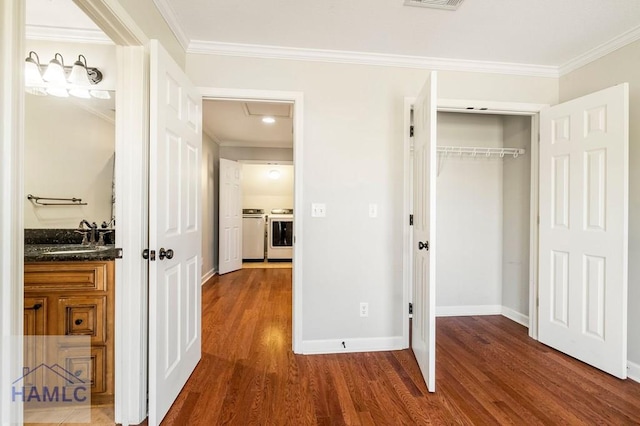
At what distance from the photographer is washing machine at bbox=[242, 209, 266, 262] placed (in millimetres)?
6180

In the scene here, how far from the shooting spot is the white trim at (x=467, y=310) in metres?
3.16

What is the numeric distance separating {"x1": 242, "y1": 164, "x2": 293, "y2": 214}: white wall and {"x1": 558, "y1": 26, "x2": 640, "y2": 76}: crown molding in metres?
5.25

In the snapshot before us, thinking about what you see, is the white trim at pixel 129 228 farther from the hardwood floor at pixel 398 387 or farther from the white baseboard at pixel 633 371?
the white baseboard at pixel 633 371

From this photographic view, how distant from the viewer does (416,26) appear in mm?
1991

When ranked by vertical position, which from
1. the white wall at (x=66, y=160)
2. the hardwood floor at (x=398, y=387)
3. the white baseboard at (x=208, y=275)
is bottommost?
the hardwood floor at (x=398, y=387)

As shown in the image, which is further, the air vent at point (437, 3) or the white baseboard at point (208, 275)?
the white baseboard at point (208, 275)

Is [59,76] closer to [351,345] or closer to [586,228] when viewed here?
[351,345]

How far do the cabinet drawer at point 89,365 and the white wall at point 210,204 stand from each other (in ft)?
9.09

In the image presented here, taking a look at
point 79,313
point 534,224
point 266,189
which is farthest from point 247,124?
point 534,224

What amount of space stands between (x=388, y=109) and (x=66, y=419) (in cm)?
288

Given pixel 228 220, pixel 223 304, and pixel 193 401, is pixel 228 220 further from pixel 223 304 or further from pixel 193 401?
pixel 193 401

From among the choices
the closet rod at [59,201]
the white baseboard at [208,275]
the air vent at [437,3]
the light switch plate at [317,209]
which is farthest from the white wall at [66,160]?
the white baseboard at [208,275]

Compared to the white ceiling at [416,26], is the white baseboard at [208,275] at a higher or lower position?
lower

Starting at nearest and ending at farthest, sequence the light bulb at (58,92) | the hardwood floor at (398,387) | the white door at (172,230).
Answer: the white door at (172,230)
the hardwood floor at (398,387)
the light bulb at (58,92)
